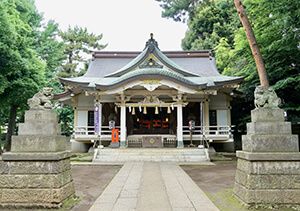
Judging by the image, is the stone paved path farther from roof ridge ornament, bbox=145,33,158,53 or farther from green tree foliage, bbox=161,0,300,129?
roof ridge ornament, bbox=145,33,158,53

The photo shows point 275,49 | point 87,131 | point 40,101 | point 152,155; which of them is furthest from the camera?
point 87,131

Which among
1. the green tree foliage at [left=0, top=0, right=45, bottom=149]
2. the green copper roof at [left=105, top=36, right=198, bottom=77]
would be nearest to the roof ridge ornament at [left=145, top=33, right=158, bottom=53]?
the green copper roof at [left=105, top=36, right=198, bottom=77]

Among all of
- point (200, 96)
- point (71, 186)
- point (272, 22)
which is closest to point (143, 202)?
point (71, 186)

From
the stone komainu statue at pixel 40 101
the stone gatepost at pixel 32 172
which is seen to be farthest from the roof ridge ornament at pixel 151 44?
the stone gatepost at pixel 32 172

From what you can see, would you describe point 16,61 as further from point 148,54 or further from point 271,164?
point 271,164

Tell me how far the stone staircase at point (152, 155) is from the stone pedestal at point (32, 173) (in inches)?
372

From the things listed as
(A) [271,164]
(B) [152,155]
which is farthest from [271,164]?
(B) [152,155]

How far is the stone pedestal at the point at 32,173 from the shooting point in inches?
220

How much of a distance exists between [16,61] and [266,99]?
1692 centimetres

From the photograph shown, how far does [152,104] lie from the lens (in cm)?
1916

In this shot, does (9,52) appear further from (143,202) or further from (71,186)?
(143,202)

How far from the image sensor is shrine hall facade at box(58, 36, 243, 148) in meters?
18.0

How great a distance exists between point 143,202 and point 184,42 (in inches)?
1530

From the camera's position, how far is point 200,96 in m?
19.9
